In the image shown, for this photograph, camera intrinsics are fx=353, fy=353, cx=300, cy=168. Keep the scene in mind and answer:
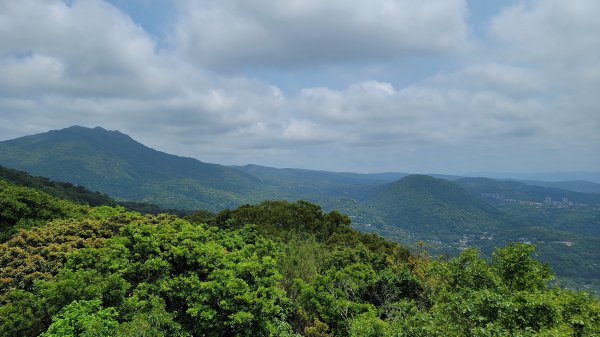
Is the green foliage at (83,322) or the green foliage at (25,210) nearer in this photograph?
the green foliage at (83,322)

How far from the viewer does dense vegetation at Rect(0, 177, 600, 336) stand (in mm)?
13188

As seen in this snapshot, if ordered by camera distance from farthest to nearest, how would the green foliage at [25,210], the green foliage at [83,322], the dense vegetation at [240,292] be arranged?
the green foliage at [25,210]
the green foliage at [83,322]
the dense vegetation at [240,292]

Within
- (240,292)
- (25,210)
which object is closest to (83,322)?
(240,292)

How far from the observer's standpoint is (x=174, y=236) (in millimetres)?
26172

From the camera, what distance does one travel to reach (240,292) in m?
19.4

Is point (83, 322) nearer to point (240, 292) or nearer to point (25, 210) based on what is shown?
point (240, 292)

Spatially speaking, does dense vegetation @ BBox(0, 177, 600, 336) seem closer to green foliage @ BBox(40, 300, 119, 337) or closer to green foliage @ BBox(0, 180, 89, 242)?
green foliage @ BBox(40, 300, 119, 337)

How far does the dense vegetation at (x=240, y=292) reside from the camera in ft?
43.3

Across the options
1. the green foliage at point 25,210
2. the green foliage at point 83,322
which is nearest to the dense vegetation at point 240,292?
the green foliage at point 83,322

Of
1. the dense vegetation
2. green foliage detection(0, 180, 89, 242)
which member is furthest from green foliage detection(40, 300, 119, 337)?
green foliage detection(0, 180, 89, 242)

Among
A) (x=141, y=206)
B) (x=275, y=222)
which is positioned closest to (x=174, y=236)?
(x=275, y=222)

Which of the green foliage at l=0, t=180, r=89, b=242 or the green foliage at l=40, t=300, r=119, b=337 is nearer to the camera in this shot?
the green foliage at l=40, t=300, r=119, b=337

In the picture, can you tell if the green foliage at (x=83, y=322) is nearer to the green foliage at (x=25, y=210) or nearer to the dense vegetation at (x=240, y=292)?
the dense vegetation at (x=240, y=292)

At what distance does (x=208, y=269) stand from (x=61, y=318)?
8.29 metres
